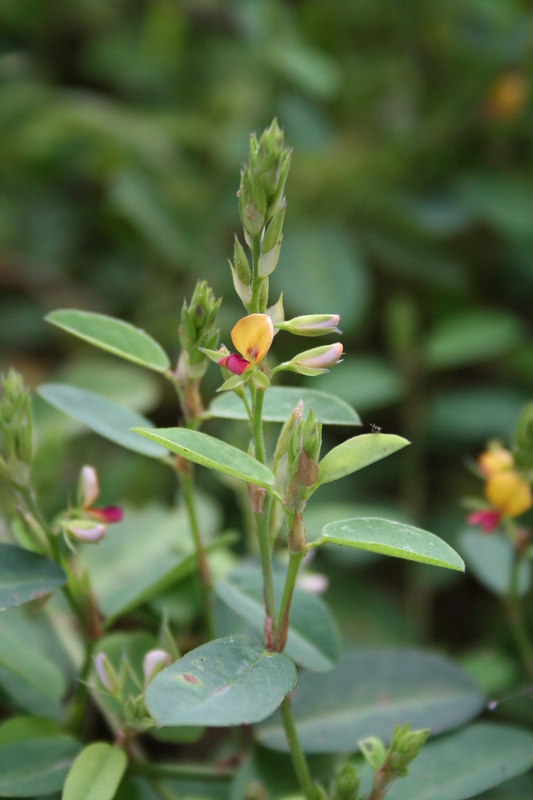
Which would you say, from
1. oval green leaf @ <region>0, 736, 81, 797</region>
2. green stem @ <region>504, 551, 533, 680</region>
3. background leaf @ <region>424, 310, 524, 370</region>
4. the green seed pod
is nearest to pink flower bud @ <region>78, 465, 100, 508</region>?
oval green leaf @ <region>0, 736, 81, 797</region>

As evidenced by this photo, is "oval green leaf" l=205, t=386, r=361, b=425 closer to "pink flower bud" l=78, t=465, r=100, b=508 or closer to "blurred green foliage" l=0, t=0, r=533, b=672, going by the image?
"pink flower bud" l=78, t=465, r=100, b=508

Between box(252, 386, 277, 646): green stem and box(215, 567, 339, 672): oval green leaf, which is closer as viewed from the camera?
box(252, 386, 277, 646): green stem

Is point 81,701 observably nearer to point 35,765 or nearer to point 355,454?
point 35,765

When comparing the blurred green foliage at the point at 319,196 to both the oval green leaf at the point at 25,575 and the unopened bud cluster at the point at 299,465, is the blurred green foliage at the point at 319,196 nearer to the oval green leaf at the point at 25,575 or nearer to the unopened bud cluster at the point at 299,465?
the oval green leaf at the point at 25,575

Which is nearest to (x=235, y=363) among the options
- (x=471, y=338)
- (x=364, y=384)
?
(x=364, y=384)

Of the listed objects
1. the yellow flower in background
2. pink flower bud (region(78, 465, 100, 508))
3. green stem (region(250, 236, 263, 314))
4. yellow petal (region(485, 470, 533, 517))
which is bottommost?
yellow petal (region(485, 470, 533, 517))

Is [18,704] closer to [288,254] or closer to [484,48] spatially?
[288,254]
